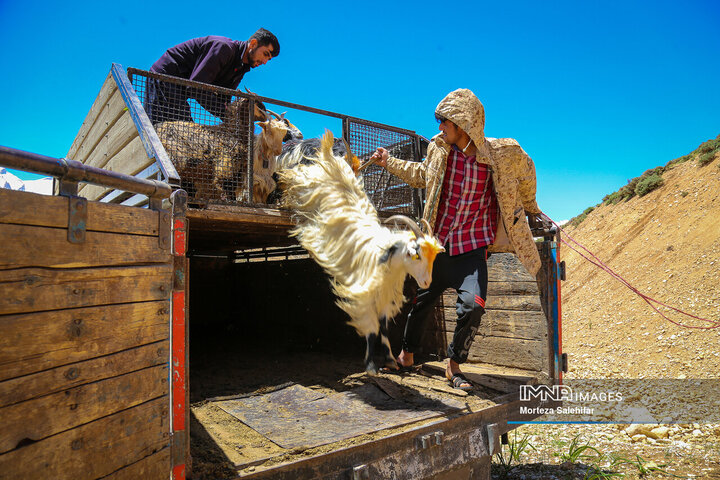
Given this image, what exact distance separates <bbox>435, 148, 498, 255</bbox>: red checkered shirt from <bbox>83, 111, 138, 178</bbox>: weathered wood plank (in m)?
2.31

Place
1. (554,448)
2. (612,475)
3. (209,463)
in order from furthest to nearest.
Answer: (554,448) → (612,475) → (209,463)

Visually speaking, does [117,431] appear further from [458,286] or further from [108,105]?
[108,105]

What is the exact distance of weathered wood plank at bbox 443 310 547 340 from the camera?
12.5 feet

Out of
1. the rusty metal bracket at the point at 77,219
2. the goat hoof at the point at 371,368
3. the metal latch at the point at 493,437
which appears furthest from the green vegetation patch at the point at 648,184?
the rusty metal bracket at the point at 77,219

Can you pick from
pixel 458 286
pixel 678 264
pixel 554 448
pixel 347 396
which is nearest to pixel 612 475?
pixel 554 448

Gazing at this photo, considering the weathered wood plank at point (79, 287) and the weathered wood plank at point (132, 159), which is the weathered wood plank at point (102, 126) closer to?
the weathered wood plank at point (132, 159)

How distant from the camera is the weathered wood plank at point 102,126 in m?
3.21

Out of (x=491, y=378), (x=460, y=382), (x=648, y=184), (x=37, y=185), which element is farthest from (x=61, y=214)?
(x=648, y=184)

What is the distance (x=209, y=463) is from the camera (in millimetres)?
2109

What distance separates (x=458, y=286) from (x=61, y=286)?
2.67 meters

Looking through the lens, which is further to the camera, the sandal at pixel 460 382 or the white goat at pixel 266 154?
the white goat at pixel 266 154

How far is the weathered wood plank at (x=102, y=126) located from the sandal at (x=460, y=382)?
307 centimetres

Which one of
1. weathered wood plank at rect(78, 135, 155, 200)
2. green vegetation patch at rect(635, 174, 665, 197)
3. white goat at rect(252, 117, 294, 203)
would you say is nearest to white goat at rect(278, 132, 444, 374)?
white goat at rect(252, 117, 294, 203)

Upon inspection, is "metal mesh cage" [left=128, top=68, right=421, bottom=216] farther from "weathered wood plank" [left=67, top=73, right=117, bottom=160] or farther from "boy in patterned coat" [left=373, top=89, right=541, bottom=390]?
"boy in patterned coat" [left=373, top=89, right=541, bottom=390]
